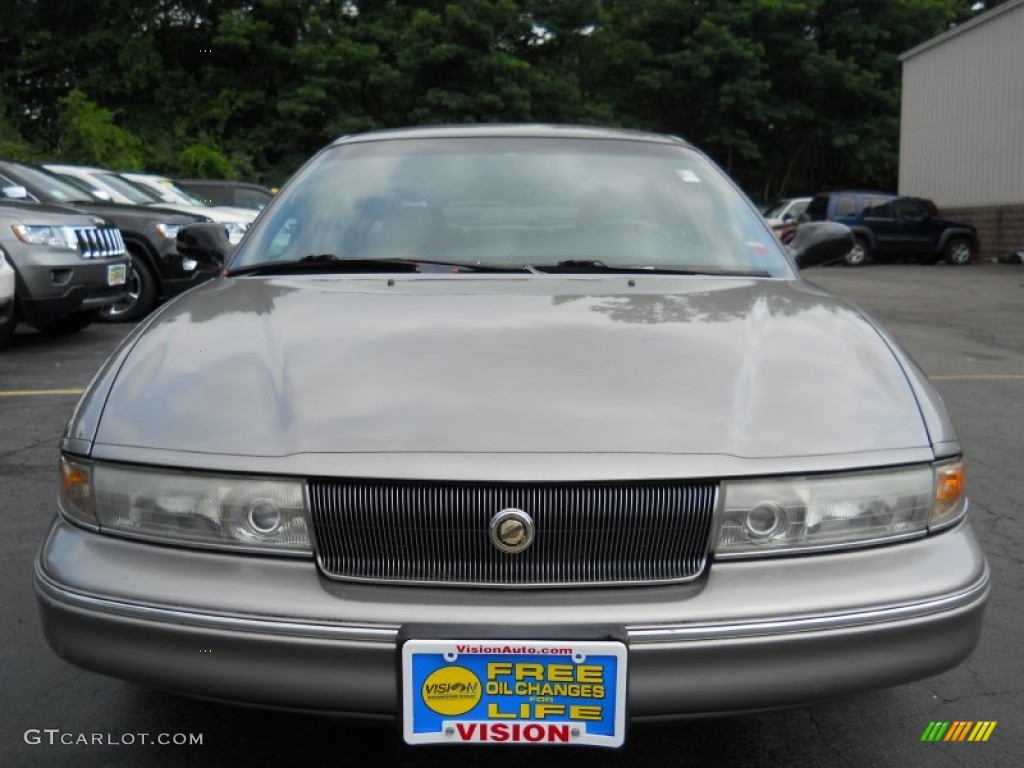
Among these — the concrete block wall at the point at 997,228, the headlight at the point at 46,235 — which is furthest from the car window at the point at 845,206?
the headlight at the point at 46,235

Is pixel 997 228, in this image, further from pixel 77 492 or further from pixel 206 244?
pixel 77 492

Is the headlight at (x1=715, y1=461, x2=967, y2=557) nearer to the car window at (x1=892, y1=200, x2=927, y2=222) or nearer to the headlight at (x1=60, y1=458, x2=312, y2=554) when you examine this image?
the headlight at (x1=60, y1=458, x2=312, y2=554)

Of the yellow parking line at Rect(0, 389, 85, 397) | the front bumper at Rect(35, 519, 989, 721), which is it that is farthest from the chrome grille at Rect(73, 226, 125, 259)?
the front bumper at Rect(35, 519, 989, 721)

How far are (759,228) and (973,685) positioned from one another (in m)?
1.39

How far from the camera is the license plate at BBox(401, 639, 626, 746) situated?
5.72 feet

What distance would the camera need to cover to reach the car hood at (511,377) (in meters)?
1.92

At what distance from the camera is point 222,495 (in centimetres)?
192

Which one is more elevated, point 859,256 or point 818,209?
point 818,209

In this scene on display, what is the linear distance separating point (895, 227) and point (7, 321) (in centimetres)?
1887

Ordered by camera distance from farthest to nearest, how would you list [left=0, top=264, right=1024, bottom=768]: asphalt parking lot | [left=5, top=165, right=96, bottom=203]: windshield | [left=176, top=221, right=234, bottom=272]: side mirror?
[left=5, top=165, right=96, bottom=203]: windshield < [left=176, top=221, right=234, bottom=272]: side mirror < [left=0, top=264, right=1024, bottom=768]: asphalt parking lot

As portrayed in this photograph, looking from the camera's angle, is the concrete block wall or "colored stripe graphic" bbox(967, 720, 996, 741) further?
the concrete block wall

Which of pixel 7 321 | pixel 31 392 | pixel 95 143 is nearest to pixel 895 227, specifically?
pixel 95 143

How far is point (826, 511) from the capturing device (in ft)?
6.32

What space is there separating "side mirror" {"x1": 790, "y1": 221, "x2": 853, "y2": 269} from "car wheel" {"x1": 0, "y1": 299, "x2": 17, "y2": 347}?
5979 millimetres
